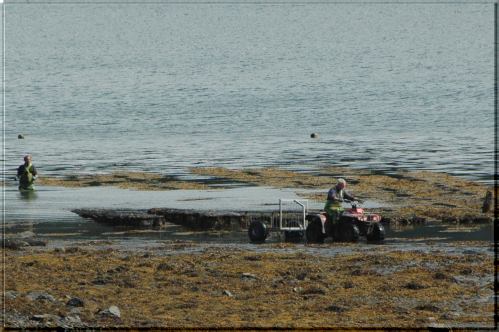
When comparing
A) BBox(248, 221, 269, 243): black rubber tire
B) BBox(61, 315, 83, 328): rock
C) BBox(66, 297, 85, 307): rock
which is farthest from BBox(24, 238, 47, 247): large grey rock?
BBox(61, 315, 83, 328): rock

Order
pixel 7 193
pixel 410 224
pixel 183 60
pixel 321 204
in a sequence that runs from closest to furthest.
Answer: pixel 410 224 → pixel 321 204 → pixel 7 193 → pixel 183 60

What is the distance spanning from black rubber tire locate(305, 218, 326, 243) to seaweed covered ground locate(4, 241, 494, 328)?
2.65 feet

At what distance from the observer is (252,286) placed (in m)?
30.4

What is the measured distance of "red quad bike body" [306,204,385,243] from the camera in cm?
3831

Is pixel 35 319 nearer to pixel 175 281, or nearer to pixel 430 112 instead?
pixel 175 281

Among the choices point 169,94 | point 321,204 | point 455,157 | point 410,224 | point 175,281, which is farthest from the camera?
point 169,94

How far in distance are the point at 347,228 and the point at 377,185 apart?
20.3 m

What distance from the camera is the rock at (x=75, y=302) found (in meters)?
27.3

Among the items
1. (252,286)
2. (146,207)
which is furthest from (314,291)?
(146,207)

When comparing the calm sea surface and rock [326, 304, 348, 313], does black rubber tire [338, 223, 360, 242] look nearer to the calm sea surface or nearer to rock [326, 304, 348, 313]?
rock [326, 304, 348, 313]

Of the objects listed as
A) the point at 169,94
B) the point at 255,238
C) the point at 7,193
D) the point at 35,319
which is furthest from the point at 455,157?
the point at 169,94

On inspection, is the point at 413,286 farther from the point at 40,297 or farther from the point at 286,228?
the point at 286,228

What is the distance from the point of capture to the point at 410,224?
4441 cm

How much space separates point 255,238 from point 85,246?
219 inches
